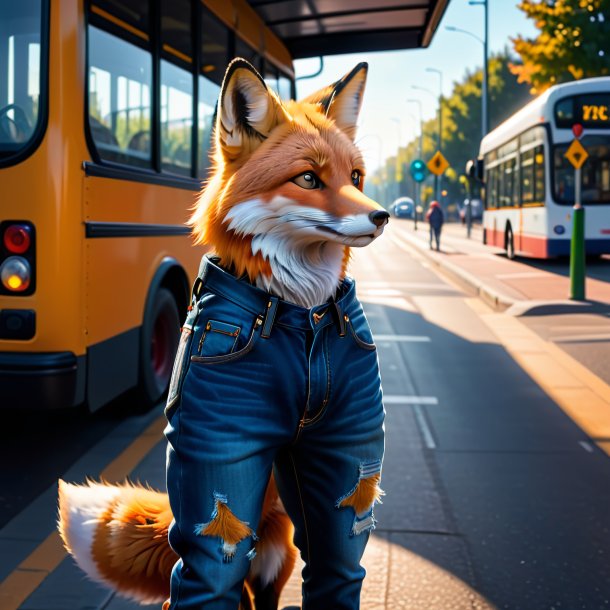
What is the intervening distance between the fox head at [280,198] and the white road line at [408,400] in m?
4.78

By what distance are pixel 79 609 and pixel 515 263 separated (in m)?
19.1

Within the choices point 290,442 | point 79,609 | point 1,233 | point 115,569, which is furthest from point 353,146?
point 1,233

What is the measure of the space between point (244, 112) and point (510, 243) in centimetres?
2214

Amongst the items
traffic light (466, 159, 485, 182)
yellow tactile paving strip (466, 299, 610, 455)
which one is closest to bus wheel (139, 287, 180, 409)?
yellow tactile paving strip (466, 299, 610, 455)

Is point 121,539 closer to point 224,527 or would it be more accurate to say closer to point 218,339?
point 224,527

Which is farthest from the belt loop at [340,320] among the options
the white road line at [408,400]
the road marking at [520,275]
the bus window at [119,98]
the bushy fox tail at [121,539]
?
the road marking at [520,275]

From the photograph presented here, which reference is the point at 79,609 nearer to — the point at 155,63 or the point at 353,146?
the point at 353,146

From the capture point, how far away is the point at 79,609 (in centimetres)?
329

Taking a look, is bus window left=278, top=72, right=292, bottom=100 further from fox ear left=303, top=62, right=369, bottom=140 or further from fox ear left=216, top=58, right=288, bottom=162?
fox ear left=216, top=58, right=288, bottom=162

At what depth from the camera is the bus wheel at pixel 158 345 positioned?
596 centimetres

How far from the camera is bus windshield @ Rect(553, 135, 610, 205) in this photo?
62.0 ft

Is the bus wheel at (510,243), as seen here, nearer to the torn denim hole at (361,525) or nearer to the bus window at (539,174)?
the bus window at (539,174)

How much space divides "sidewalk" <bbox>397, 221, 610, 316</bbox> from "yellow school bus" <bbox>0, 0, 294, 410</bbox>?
6804 millimetres

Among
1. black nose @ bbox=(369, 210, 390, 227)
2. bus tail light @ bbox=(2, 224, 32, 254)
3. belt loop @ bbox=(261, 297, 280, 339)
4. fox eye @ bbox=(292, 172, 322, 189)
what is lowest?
belt loop @ bbox=(261, 297, 280, 339)
